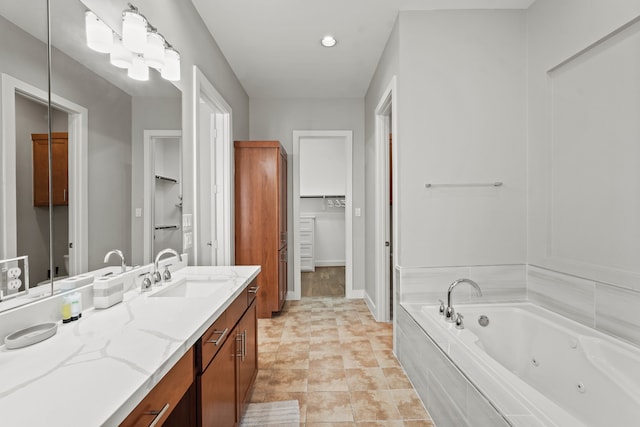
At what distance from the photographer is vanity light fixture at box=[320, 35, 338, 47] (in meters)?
2.70

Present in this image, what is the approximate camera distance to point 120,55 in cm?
147

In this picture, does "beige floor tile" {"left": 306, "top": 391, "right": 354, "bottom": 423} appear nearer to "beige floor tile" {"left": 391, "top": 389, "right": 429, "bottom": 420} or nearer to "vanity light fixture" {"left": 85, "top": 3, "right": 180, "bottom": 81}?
"beige floor tile" {"left": 391, "top": 389, "right": 429, "bottom": 420}

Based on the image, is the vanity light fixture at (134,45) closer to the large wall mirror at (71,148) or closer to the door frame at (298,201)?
the large wall mirror at (71,148)

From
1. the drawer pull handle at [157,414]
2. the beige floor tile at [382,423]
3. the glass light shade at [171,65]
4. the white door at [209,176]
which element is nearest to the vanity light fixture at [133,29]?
the glass light shade at [171,65]

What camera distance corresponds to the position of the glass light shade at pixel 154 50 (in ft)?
5.33

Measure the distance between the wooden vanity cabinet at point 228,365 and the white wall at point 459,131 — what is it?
1181mm

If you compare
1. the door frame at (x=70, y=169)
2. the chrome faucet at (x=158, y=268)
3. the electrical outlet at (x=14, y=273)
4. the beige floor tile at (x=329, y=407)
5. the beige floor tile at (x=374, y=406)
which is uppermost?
the door frame at (x=70, y=169)

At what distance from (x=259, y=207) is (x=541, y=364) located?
263 centimetres

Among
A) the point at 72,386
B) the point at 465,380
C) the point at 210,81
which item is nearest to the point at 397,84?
the point at 210,81

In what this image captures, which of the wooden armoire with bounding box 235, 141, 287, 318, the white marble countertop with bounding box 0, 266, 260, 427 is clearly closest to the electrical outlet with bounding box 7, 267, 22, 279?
the white marble countertop with bounding box 0, 266, 260, 427

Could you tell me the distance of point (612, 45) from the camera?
64.6 inches

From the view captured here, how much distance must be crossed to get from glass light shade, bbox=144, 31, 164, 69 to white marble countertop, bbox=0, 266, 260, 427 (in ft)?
4.06

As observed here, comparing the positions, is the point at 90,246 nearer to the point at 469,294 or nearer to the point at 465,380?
the point at 465,380

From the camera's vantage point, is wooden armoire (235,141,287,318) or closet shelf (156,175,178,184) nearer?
closet shelf (156,175,178,184)
